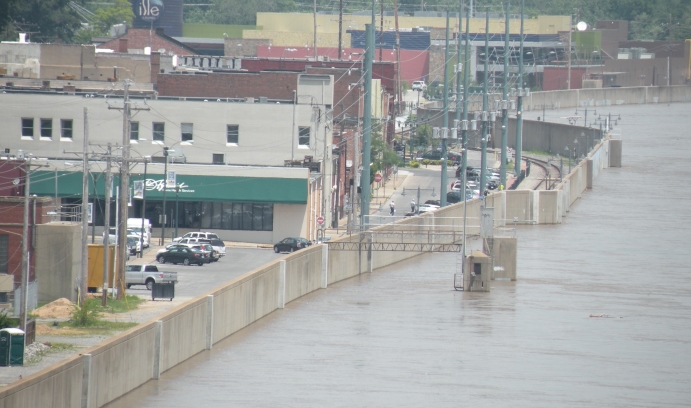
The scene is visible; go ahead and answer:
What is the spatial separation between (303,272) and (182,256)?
45.0ft

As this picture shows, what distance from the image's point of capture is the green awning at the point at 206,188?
69562mm

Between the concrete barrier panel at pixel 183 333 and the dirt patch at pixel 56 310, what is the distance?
34.9 feet

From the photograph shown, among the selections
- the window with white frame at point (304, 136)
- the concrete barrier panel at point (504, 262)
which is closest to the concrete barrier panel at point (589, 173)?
the window with white frame at point (304, 136)

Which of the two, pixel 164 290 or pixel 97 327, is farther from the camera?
pixel 164 290

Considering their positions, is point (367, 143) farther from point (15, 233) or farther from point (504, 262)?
point (15, 233)

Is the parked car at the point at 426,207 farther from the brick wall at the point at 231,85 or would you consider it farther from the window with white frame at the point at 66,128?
the window with white frame at the point at 66,128

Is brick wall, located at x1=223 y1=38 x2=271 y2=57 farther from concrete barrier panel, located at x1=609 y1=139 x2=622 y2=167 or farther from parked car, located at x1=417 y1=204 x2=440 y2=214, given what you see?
parked car, located at x1=417 y1=204 x2=440 y2=214

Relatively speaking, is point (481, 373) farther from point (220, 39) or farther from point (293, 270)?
point (220, 39)

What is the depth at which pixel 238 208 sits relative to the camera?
70750 mm

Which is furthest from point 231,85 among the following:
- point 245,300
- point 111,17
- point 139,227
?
point 111,17

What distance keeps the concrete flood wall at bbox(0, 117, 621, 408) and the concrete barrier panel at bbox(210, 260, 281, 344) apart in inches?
1.2

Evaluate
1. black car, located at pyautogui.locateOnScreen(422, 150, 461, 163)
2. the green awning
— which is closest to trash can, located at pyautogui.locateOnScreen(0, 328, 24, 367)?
the green awning

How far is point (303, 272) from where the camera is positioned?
47.7 m

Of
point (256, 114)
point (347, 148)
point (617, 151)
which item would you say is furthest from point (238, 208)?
point (617, 151)
